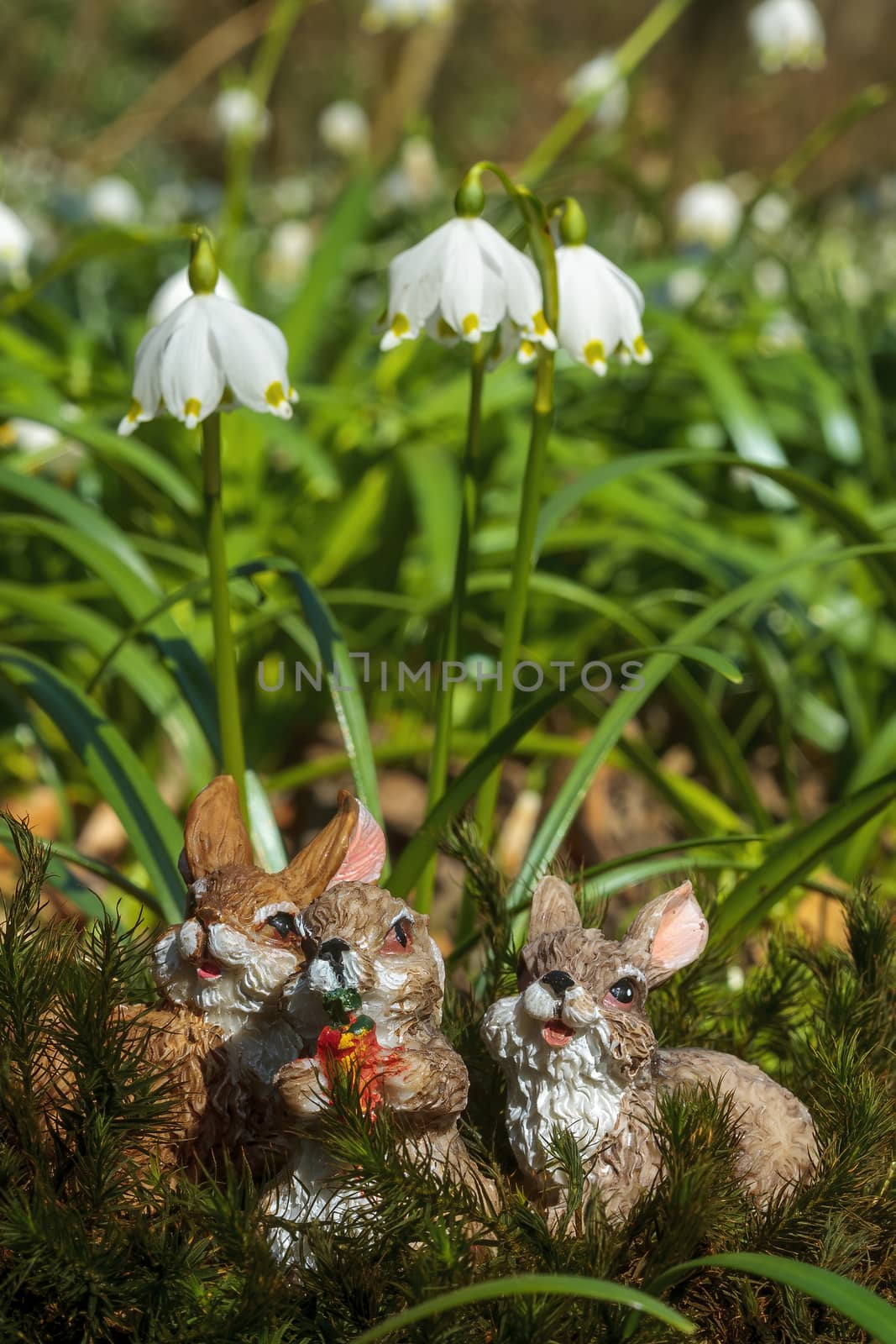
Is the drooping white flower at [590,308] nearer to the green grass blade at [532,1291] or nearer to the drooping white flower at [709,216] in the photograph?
the green grass blade at [532,1291]

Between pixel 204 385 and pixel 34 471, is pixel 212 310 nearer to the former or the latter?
pixel 204 385

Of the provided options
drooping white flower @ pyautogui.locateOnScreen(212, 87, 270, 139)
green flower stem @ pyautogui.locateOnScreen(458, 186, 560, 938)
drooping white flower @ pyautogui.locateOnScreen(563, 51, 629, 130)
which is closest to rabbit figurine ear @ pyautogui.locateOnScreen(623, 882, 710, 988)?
green flower stem @ pyautogui.locateOnScreen(458, 186, 560, 938)

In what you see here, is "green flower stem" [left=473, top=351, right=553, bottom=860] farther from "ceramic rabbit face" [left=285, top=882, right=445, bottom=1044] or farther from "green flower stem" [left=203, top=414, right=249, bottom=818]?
"ceramic rabbit face" [left=285, top=882, right=445, bottom=1044]

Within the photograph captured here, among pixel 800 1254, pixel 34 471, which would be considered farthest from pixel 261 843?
pixel 34 471

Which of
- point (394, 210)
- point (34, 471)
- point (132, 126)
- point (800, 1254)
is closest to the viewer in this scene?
point (800, 1254)

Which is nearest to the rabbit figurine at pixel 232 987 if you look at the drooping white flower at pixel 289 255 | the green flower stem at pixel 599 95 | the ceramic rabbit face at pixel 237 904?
the ceramic rabbit face at pixel 237 904

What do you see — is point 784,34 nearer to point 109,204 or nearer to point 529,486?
point 109,204

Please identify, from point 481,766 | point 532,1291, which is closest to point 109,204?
point 481,766
